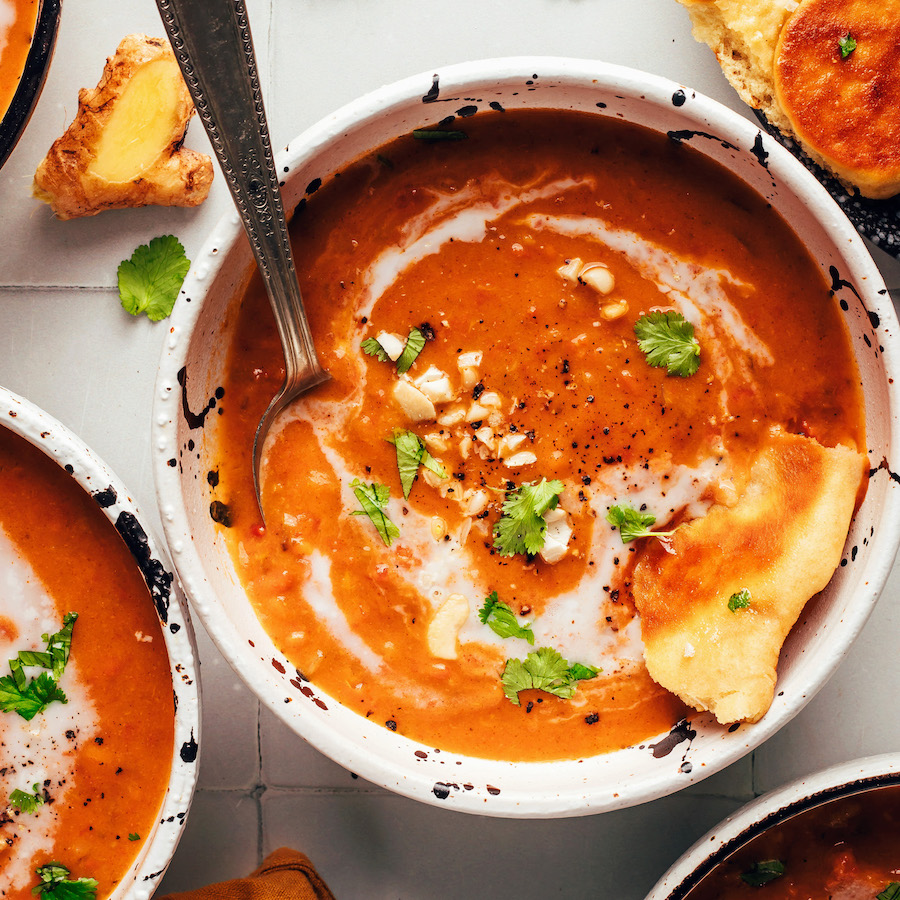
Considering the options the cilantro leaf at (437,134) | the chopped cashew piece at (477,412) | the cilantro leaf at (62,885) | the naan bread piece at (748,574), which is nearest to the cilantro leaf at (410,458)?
the chopped cashew piece at (477,412)

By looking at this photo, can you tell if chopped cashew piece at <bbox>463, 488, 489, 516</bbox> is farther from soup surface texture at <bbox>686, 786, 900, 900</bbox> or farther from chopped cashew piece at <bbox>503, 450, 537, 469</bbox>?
soup surface texture at <bbox>686, 786, 900, 900</bbox>

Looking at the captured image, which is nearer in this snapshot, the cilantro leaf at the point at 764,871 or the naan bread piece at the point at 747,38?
the naan bread piece at the point at 747,38

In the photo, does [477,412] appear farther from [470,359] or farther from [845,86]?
[845,86]

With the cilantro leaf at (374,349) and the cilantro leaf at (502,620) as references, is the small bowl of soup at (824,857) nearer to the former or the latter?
the cilantro leaf at (502,620)

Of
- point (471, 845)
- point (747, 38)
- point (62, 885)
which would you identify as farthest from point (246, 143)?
point (471, 845)

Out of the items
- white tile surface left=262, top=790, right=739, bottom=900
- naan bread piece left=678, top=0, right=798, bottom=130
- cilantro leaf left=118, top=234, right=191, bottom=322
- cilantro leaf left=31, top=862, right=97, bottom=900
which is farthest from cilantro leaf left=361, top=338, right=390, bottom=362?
cilantro leaf left=31, top=862, right=97, bottom=900

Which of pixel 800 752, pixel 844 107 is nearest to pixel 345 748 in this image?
pixel 800 752
